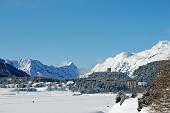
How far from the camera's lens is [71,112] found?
328ft

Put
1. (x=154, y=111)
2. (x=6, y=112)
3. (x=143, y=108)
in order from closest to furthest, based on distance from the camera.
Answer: (x=154, y=111) < (x=143, y=108) < (x=6, y=112)

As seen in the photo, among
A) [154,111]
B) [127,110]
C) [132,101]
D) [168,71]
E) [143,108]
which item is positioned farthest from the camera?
[132,101]

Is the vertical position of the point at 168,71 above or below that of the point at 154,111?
above

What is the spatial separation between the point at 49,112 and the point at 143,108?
45611 millimetres

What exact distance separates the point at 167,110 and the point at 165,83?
9.97 ft

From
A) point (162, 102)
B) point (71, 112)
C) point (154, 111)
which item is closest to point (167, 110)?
point (162, 102)

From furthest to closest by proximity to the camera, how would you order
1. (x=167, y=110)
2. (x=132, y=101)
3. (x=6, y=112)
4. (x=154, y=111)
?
(x=6, y=112), (x=132, y=101), (x=154, y=111), (x=167, y=110)

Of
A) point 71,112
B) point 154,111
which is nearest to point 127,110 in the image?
point 154,111

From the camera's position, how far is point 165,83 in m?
38.8

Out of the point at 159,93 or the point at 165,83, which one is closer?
the point at 165,83

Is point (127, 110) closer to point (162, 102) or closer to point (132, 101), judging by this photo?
point (132, 101)

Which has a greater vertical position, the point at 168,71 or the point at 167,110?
the point at 168,71

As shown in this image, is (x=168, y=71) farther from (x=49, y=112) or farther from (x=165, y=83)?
(x=49, y=112)

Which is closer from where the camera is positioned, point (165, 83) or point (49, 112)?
point (165, 83)
